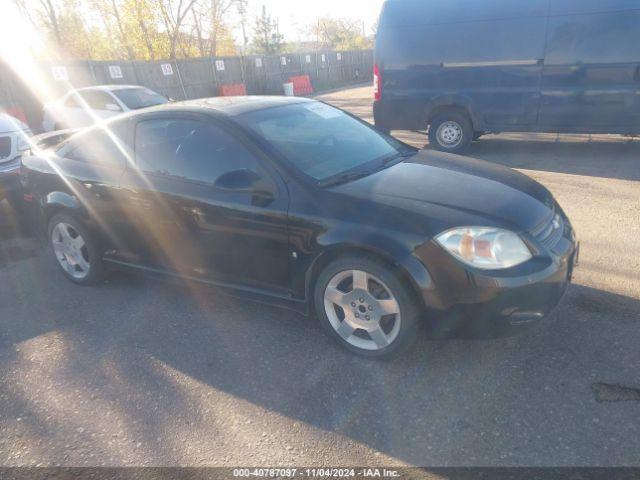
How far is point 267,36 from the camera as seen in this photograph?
42.7 metres

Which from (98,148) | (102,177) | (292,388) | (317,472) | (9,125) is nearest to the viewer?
(317,472)

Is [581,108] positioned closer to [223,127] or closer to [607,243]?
[607,243]

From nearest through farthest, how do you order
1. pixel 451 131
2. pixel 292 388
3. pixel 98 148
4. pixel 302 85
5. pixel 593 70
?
pixel 292 388, pixel 98 148, pixel 593 70, pixel 451 131, pixel 302 85

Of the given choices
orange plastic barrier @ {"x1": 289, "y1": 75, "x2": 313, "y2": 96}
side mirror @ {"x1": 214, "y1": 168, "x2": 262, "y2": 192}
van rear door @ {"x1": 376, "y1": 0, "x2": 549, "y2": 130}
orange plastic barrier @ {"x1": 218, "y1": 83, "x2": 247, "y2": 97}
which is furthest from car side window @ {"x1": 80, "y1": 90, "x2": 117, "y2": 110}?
orange plastic barrier @ {"x1": 289, "y1": 75, "x2": 313, "y2": 96}

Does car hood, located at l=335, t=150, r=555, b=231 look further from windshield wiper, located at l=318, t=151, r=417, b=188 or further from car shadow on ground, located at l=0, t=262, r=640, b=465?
car shadow on ground, located at l=0, t=262, r=640, b=465

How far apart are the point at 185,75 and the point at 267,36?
26369 millimetres

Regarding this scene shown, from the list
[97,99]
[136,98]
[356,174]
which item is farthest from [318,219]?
[97,99]

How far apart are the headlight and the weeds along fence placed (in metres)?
14.7

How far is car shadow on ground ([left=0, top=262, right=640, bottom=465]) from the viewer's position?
7.45 ft

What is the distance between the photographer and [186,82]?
760 inches

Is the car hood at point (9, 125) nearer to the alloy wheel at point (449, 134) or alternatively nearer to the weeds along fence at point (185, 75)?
the alloy wheel at point (449, 134)

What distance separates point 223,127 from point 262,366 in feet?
5.27

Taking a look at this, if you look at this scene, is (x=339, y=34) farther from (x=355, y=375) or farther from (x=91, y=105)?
(x=355, y=375)

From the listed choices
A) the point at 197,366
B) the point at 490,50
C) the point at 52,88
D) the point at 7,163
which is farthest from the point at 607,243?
the point at 52,88
